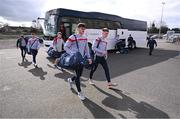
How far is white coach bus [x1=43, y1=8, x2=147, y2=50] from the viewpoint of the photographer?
12562 mm

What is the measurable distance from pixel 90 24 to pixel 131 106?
36.4 feet

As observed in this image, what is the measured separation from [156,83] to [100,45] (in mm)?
2583

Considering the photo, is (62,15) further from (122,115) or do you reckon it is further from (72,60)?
(122,115)

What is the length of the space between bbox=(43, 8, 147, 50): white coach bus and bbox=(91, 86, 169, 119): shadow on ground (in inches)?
321

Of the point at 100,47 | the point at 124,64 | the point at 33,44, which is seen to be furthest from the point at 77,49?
the point at 124,64

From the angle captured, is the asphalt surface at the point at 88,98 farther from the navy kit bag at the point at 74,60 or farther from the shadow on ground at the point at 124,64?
the navy kit bag at the point at 74,60

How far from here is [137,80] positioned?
712 cm

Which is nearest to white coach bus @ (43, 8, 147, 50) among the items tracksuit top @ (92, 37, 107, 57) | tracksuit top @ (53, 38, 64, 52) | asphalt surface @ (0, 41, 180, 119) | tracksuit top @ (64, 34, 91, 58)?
tracksuit top @ (53, 38, 64, 52)

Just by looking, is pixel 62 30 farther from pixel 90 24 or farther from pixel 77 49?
pixel 77 49

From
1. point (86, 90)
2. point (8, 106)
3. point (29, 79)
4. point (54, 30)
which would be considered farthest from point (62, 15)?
point (8, 106)

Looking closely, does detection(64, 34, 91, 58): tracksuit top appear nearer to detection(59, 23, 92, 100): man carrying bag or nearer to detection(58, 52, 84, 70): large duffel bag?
detection(59, 23, 92, 100): man carrying bag

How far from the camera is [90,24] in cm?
1495

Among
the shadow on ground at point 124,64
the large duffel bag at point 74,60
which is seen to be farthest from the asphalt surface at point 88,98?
the large duffel bag at point 74,60

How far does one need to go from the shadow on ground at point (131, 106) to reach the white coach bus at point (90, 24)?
8.16 meters
